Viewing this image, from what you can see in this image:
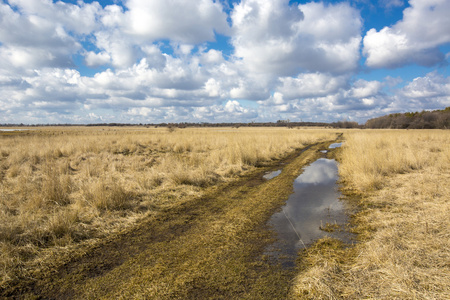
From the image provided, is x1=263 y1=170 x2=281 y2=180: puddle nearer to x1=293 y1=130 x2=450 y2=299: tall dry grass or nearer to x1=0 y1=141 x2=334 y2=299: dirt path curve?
x1=293 y1=130 x2=450 y2=299: tall dry grass

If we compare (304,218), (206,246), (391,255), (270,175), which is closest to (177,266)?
(206,246)

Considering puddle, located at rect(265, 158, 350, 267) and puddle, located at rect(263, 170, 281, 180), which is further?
puddle, located at rect(263, 170, 281, 180)

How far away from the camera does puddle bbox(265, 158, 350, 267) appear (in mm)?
3902

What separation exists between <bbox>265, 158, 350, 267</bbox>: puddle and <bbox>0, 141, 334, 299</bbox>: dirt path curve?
0.26 metres

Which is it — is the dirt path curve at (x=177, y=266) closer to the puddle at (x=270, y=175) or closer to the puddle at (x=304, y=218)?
the puddle at (x=304, y=218)

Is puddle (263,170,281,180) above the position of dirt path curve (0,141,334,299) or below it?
below

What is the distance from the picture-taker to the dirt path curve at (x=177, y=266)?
9.30 feet

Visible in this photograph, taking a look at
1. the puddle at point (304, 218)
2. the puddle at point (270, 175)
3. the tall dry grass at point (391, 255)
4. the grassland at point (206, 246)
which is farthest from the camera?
the puddle at point (270, 175)

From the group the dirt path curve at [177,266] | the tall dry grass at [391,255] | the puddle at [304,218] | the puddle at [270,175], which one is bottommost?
the puddle at [270,175]

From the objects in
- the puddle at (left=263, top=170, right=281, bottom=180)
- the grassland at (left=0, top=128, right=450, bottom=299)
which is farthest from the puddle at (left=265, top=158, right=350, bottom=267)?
the puddle at (left=263, top=170, right=281, bottom=180)

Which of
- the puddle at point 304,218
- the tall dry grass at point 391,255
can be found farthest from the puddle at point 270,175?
the tall dry grass at point 391,255

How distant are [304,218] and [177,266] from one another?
3.27 meters

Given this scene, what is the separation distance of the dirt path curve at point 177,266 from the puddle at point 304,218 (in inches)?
10.3

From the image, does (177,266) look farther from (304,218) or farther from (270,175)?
(270,175)
